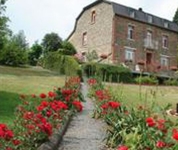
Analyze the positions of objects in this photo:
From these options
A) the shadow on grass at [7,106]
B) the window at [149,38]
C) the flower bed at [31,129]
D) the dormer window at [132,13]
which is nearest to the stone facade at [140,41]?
the window at [149,38]

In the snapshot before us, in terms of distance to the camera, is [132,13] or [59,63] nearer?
[59,63]

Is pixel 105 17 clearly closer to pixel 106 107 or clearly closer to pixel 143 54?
pixel 143 54

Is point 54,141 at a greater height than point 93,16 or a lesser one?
lesser

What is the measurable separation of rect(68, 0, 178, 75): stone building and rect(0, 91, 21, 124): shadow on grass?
2581cm

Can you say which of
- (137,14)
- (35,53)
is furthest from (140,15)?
(35,53)

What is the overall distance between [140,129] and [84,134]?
256 centimetres

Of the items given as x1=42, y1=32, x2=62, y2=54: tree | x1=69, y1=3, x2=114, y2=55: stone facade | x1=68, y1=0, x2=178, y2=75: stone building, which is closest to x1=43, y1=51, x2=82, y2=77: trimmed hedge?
x1=68, y1=0, x2=178, y2=75: stone building

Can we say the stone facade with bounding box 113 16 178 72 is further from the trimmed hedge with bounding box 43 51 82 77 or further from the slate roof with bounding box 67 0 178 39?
the trimmed hedge with bounding box 43 51 82 77

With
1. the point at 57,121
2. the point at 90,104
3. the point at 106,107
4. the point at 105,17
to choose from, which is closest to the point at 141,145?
the point at 57,121

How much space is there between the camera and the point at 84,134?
993cm

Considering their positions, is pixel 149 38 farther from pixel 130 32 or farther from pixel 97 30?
pixel 97 30

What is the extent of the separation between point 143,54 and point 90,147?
3979 cm

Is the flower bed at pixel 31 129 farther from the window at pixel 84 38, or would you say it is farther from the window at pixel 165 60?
the window at pixel 165 60

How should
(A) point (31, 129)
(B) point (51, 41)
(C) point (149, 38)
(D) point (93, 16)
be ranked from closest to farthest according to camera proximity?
1. (A) point (31, 129)
2. (C) point (149, 38)
3. (D) point (93, 16)
4. (B) point (51, 41)
